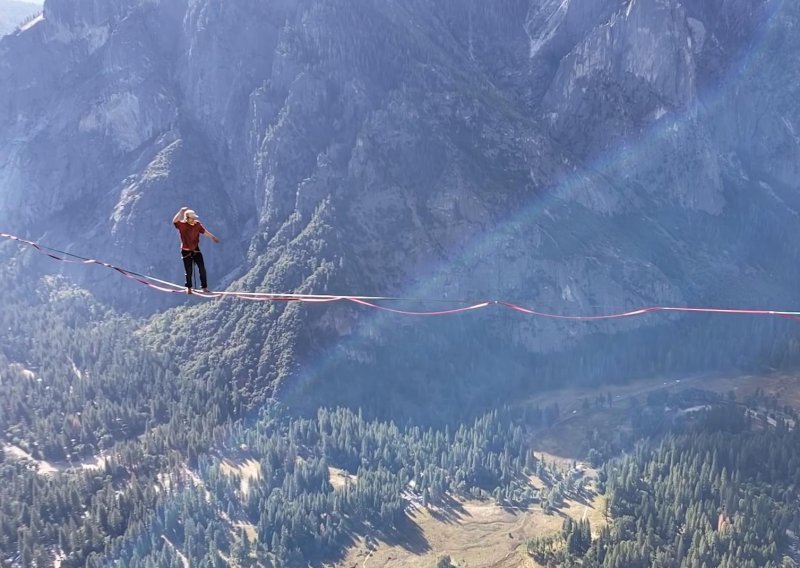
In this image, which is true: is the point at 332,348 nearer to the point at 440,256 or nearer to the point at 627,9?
the point at 440,256

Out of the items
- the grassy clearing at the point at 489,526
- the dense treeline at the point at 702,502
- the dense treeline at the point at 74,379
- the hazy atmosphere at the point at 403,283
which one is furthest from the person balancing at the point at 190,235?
the dense treeline at the point at 74,379

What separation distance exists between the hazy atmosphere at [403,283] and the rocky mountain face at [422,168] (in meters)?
0.72

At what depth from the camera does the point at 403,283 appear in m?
145

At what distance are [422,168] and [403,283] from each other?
90.1 feet

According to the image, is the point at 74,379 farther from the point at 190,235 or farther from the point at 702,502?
the point at 702,502

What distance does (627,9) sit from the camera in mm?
175625

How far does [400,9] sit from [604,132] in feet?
197

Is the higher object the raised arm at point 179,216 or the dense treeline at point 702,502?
the raised arm at point 179,216

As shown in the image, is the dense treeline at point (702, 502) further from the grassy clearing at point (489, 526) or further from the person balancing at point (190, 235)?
the person balancing at point (190, 235)

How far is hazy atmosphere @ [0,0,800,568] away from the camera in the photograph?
9262cm

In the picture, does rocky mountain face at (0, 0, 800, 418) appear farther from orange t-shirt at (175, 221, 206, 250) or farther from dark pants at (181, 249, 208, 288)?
orange t-shirt at (175, 221, 206, 250)

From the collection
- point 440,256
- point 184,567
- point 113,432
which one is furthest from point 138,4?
point 184,567

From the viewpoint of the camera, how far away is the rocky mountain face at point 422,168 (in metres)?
140

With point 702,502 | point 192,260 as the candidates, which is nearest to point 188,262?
point 192,260
